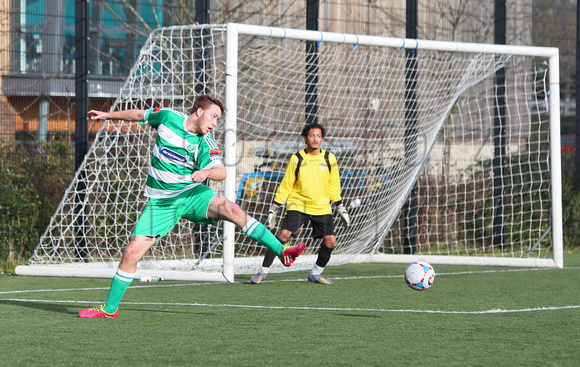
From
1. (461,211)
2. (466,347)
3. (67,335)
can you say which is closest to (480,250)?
(461,211)

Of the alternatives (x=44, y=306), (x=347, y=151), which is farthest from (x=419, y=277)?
(x=347, y=151)

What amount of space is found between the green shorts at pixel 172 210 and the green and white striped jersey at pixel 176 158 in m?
0.05

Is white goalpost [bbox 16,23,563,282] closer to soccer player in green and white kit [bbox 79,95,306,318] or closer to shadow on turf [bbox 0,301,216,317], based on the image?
shadow on turf [bbox 0,301,216,317]

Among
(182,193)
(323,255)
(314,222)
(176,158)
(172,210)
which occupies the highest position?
(176,158)

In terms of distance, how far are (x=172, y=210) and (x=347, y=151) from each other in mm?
5033

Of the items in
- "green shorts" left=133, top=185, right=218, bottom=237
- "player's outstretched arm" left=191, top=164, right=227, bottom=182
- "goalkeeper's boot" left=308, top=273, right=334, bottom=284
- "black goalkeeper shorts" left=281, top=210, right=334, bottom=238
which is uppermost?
"player's outstretched arm" left=191, top=164, right=227, bottom=182

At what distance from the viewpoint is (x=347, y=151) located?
10164 mm

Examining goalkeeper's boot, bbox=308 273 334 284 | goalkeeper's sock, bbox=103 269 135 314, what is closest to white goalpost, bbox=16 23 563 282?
goalkeeper's boot, bbox=308 273 334 284

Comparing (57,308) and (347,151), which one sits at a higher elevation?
(347,151)

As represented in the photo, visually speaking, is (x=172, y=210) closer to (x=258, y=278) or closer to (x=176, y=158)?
(x=176, y=158)

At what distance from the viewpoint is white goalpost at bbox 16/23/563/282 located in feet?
28.1

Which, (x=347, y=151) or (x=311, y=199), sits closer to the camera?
(x=311, y=199)

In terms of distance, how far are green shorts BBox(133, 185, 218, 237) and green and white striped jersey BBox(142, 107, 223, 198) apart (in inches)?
2.1

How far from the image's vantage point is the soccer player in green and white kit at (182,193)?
5.36 m
